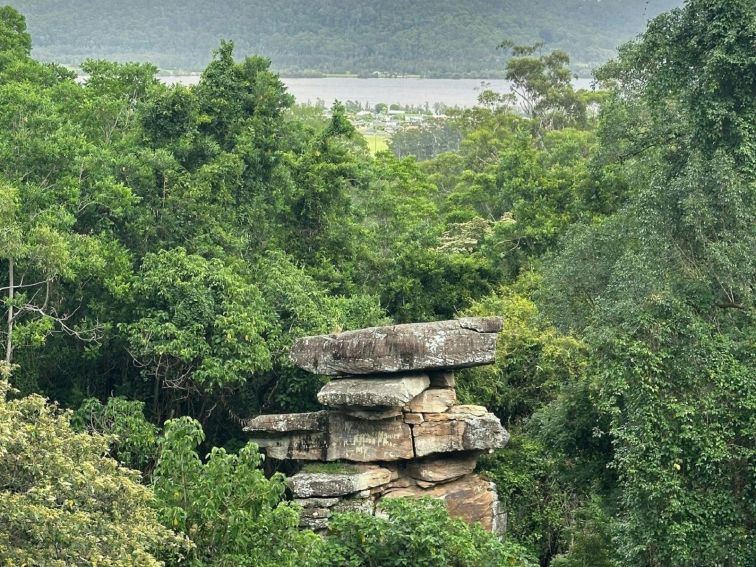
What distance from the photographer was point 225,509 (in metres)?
14.8

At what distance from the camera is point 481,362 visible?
69.9ft

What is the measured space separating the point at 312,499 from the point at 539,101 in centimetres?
4431

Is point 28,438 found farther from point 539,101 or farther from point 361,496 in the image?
point 539,101

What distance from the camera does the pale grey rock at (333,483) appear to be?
67.5ft

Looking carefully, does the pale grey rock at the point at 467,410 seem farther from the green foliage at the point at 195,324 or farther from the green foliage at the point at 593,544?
the green foliage at the point at 195,324

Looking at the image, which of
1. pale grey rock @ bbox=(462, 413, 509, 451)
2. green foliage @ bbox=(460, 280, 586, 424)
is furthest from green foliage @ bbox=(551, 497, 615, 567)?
green foliage @ bbox=(460, 280, 586, 424)

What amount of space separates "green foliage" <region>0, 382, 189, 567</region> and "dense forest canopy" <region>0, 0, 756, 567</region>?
0.04 metres

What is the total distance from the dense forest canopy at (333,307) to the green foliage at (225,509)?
0.04m

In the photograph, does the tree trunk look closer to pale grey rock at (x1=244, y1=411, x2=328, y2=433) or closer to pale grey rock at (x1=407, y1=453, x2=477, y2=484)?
pale grey rock at (x1=244, y1=411, x2=328, y2=433)

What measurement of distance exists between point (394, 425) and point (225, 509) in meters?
7.00

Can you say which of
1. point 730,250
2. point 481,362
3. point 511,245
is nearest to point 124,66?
point 511,245

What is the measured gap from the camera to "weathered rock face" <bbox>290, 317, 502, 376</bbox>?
823 inches

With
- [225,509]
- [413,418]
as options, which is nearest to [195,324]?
[413,418]

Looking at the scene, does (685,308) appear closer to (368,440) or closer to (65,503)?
(368,440)
